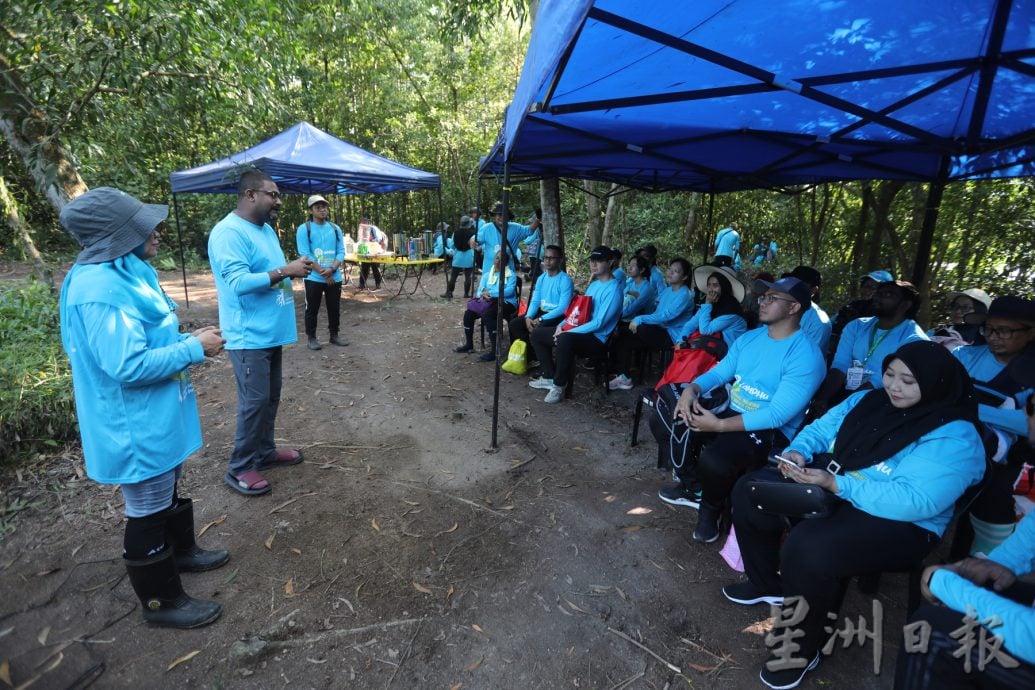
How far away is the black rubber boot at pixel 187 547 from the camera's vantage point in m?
2.49

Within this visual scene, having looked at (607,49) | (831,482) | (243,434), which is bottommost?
(243,434)

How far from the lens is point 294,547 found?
2889mm

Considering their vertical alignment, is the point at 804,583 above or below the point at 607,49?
below

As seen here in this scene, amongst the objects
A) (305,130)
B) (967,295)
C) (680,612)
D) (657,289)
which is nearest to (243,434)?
(680,612)

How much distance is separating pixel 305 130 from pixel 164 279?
678cm

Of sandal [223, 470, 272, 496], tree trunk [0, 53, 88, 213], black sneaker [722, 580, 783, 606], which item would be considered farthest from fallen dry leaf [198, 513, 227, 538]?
tree trunk [0, 53, 88, 213]

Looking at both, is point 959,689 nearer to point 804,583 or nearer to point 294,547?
point 804,583

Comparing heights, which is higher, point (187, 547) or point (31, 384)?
point (31, 384)

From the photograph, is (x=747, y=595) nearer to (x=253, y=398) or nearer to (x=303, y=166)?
(x=253, y=398)

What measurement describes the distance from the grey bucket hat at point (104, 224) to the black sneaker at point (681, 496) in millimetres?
3252

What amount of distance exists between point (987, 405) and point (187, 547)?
14.4ft

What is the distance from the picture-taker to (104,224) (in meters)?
1.96

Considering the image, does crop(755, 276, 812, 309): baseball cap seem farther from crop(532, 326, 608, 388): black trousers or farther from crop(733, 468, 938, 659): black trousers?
crop(532, 326, 608, 388): black trousers

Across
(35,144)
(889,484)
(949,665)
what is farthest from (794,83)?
(35,144)
